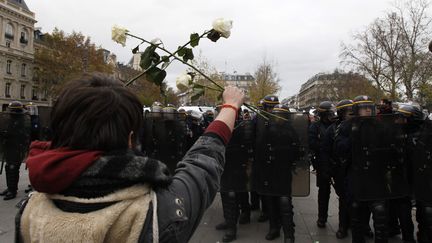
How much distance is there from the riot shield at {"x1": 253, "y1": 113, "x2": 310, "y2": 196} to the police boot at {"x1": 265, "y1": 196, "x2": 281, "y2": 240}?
0.32m

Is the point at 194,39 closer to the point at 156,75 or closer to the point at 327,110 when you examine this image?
the point at 156,75

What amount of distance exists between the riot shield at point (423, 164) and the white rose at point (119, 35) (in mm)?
3553

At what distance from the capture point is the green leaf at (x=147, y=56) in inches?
82.9

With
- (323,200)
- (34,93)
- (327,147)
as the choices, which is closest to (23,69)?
(34,93)

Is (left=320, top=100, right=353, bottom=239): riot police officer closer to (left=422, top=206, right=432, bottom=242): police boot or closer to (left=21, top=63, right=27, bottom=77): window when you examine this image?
(left=422, top=206, right=432, bottom=242): police boot

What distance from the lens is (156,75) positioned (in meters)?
2.10

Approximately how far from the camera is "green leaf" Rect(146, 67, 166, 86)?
2.10 meters

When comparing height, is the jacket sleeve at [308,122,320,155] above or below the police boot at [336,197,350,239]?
above

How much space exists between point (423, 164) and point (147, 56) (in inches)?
138

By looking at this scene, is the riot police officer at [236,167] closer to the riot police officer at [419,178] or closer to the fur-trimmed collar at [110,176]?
the riot police officer at [419,178]

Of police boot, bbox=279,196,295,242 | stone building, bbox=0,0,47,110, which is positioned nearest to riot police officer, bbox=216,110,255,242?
police boot, bbox=279,196,295,242

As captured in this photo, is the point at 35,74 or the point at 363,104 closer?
the point at 363,104

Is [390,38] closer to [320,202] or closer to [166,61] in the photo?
[320,202]

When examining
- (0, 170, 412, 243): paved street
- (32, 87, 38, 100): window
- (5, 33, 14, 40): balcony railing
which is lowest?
(0, 170, 412, 243): paved street
